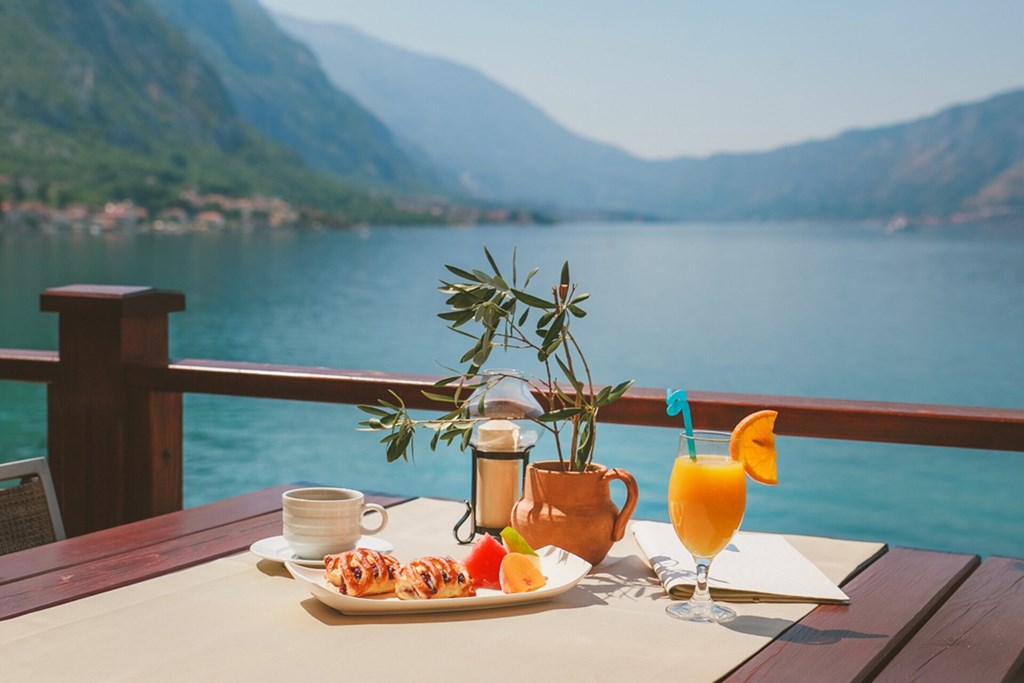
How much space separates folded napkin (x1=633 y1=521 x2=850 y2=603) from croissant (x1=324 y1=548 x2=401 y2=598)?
28cm

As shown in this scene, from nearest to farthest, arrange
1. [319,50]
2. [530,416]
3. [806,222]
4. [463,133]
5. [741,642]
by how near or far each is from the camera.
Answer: [741,642] < [530,416] < [806,222] < [463,133] < [319,50]

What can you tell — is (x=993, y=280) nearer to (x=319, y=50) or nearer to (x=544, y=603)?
(x=544, y=603)

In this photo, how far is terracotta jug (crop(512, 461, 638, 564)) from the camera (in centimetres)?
113

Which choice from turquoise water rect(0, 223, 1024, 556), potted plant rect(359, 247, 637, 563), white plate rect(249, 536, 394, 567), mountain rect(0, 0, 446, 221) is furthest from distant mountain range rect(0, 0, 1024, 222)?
potted plant rect(359, 247, 637, 563)

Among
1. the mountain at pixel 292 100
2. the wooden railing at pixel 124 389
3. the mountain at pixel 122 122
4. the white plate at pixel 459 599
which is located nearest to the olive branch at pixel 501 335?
the white plate at pixel 459 599

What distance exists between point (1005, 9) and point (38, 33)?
54.2 m

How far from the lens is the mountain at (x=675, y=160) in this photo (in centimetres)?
6738

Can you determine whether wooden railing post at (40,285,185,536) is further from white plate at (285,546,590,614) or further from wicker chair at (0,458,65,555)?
white plate at (285,546,590,614)

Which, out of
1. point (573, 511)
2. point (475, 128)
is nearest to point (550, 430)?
point (573, 511)

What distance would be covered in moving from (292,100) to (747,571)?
309ft

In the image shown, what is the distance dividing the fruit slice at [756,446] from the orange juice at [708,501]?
0.01 metres

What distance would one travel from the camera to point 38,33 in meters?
60.2

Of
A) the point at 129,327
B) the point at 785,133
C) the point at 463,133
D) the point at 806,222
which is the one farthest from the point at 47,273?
the point at 463,133

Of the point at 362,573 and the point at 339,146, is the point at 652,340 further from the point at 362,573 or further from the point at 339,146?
the point at 339,146
